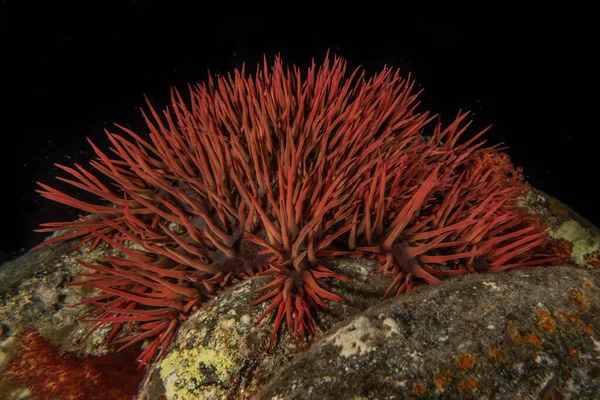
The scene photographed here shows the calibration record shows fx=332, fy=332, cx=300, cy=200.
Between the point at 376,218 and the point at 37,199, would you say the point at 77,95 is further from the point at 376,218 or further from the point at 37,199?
the point at 376,218

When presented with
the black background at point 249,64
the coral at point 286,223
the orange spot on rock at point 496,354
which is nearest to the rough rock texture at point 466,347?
the orange spot on rock at point 496,354

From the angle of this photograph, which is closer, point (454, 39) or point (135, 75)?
point (135, 75)

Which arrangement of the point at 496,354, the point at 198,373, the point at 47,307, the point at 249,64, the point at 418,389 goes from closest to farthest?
the point at 418,389 < the point at 496,354 < the point at 198,373 < the point at 47,307 < the point at 249,64

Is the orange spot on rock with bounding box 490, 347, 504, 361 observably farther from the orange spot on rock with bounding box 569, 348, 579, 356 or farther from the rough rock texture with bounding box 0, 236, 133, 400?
the rough rock texture with bounding box 0, 236, 133, 400

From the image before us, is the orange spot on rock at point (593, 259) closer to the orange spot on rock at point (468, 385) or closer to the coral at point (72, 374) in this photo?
the orange spot on rock at point (468, 385)

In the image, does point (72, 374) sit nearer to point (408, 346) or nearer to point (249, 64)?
point (408, 346)

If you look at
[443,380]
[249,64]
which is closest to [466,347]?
[443,380]

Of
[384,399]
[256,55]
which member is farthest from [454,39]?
[384,399]
